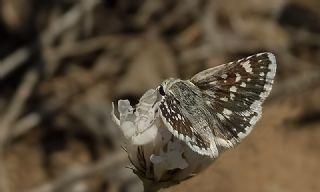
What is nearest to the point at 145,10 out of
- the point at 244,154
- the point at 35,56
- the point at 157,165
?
the point at 35,56

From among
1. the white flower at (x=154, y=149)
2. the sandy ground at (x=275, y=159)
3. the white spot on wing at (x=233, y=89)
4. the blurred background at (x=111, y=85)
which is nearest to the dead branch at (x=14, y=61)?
the blurred background at (x=111, y=85)

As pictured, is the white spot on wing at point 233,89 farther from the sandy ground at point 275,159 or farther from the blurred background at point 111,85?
the blurred background at point 111,85

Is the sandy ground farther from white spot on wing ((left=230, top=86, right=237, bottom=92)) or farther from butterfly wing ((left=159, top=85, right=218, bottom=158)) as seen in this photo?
butterfly wing ((left=159, top=85, right=218, bottom=158))

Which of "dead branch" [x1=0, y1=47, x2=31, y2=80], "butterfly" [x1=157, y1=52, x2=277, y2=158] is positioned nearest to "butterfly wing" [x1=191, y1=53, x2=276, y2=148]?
"butterfly" [x1=157, y1=52, x2=277, y2=158]

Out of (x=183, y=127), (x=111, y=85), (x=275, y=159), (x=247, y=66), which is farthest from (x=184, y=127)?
(x=111, y=85)

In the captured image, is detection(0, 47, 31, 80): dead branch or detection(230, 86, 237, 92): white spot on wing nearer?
detection(230, 86, 237, 92): white spot on wing
